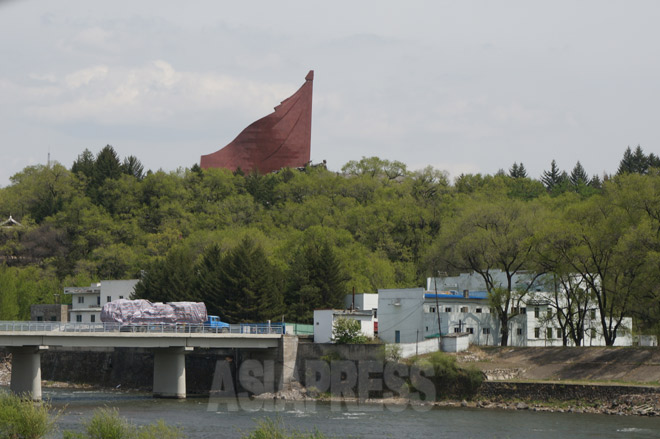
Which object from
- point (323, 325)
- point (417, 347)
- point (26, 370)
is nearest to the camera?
point (26, 370)

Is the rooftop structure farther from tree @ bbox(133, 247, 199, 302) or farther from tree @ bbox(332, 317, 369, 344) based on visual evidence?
tree @ bbox(332, 317, 369, 344)

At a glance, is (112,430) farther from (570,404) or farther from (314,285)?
(314,285)

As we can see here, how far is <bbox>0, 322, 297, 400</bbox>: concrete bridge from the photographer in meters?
69.1

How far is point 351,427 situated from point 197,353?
1220 inches

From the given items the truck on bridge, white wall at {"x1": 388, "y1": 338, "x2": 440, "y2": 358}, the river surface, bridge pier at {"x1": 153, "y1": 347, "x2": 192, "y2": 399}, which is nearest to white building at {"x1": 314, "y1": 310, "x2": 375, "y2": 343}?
white wall at {"x1": 388, "y1": 338, "x2": 440, "y2": 358}

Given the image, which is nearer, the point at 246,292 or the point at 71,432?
the point at 71,432

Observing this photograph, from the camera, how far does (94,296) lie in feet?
358

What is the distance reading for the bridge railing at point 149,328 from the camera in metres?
69.7

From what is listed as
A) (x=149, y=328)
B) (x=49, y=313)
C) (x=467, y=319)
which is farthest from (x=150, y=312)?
A: (x=49, y=313)

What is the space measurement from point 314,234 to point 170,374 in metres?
40.6

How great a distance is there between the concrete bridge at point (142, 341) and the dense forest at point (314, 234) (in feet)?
27.0

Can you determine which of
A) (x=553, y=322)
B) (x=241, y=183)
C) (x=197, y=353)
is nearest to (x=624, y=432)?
(x=553, y=322)

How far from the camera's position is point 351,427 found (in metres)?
56.3

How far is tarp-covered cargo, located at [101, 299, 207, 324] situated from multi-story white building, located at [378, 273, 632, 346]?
49.6 ft
